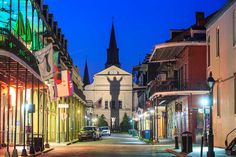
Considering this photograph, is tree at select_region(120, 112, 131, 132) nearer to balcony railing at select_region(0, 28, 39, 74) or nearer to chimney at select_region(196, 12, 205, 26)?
chimney at select_region(196, 12, 205, 26)

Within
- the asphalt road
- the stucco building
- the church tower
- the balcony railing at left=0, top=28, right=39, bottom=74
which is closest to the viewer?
the balcony railing at left=0, top=28, right=39, bottom=74

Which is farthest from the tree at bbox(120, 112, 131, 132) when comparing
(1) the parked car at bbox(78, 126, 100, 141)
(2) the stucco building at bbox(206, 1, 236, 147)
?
(2) the stucco building at bbox(206, 1, 236, 147)

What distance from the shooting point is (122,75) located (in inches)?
4899

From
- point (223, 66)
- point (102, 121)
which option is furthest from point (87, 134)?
point (102, 121)

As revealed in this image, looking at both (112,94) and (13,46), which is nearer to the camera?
(13,46)

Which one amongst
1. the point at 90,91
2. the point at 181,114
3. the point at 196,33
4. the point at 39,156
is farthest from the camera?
the point at 90,91

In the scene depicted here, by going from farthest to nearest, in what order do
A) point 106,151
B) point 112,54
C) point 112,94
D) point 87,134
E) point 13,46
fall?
1. point 112,54
2. point 112,94
3. point 87,134
4. point 106,151
5. point 13,46

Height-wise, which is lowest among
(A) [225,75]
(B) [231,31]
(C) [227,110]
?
(C) [227,110]

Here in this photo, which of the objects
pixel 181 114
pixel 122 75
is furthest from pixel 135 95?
pixel 181 114

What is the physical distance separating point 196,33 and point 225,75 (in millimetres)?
16016

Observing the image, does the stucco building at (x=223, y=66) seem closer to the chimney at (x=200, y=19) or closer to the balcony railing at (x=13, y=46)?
the balcony railing at (x=13, y=46)

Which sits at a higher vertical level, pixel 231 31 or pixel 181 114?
pixel 231 31

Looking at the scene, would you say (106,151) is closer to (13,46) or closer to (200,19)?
(13,46)

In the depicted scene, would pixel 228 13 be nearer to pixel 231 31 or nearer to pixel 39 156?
pixel 231 31
